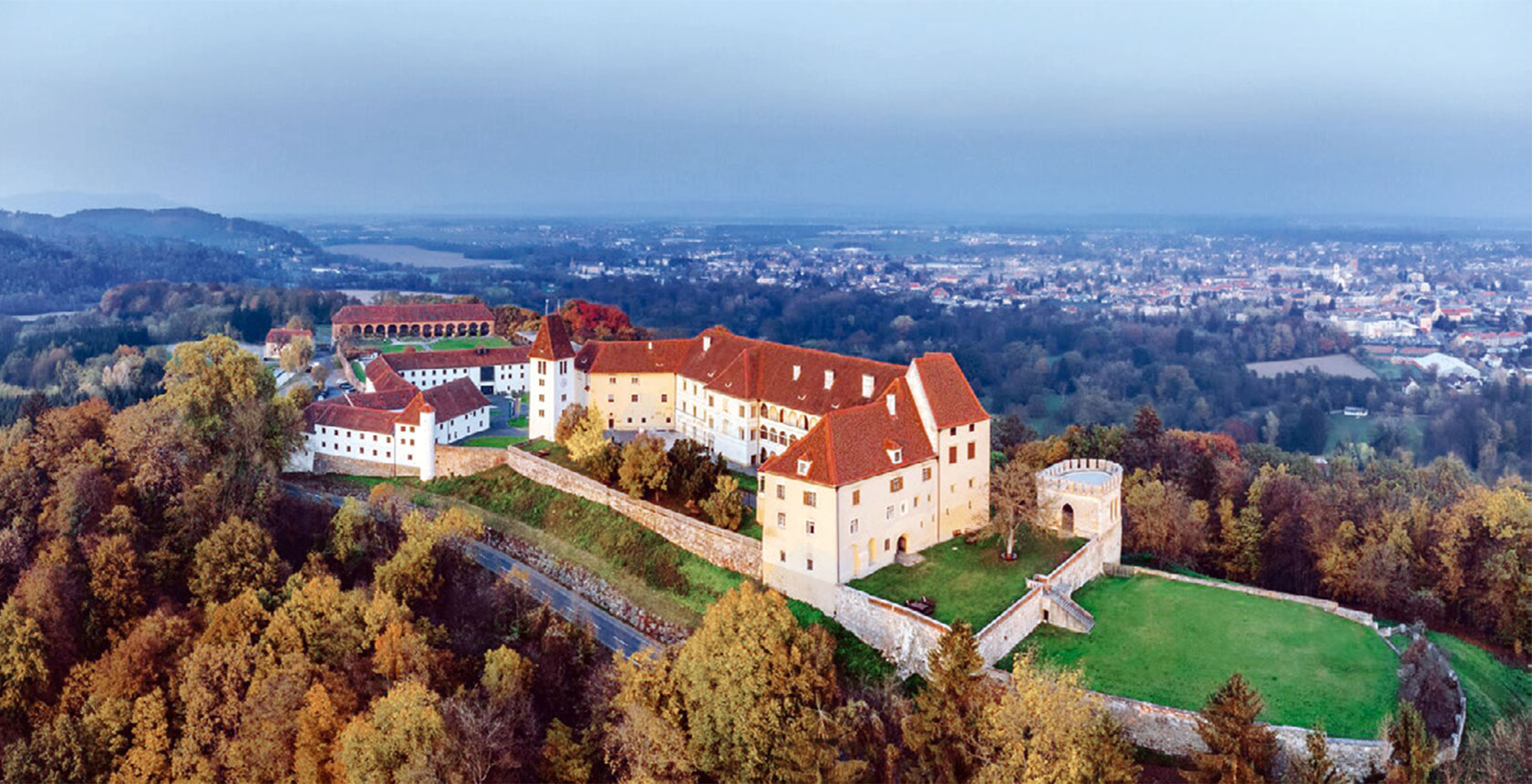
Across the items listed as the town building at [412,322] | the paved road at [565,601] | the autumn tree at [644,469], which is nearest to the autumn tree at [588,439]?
the autumn tree at [644,469]

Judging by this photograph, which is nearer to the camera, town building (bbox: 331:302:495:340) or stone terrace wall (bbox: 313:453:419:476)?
stone terrace wall (bbox: 313:453:419:476)

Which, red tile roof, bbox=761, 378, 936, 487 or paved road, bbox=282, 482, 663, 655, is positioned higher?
red tile roof, bbox=761, 378, 936, 487

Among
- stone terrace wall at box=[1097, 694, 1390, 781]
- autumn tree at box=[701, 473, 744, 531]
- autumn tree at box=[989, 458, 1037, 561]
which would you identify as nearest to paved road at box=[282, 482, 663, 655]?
autumn tree at box=[701, 473, 744, 531]

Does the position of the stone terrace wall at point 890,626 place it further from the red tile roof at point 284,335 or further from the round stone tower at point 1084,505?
the red tile roof at point 284,335

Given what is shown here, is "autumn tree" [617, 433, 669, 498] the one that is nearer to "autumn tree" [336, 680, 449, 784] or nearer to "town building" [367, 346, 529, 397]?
Result: "autumn tree" [336, 680, 449, 784]

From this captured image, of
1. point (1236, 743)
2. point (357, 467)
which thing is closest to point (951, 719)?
point (1236, 743)
